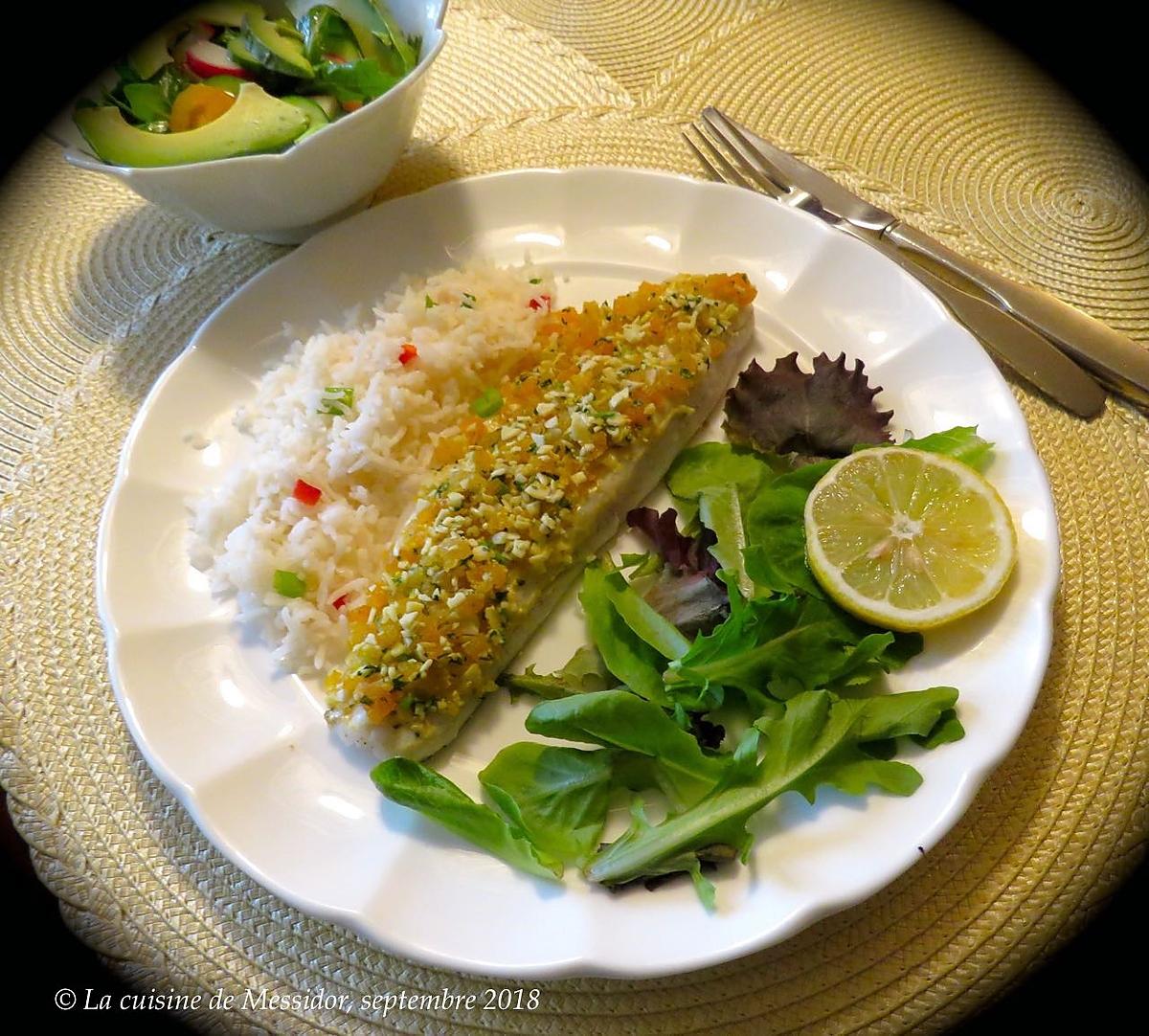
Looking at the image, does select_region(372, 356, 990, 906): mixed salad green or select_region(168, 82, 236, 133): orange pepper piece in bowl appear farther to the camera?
select_region(168, 82, 236, 133): orange pepper piece in bowl

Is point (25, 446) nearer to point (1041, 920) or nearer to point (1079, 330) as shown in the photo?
point (1041, 920)

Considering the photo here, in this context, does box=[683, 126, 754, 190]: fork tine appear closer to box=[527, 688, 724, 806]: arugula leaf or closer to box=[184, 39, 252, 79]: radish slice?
box=[184, 39, 252, 79]: radish slice

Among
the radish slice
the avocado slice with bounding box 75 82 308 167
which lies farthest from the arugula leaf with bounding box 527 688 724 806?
the radish slice

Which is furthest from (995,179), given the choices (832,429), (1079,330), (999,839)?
(999,839)

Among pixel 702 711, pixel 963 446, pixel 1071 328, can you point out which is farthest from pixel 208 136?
pixel 1071 328

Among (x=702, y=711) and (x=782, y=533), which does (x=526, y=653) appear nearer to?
(x=702, y=711)

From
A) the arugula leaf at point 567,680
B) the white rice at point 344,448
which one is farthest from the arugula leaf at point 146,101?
the arugula leaf at point 567,680
